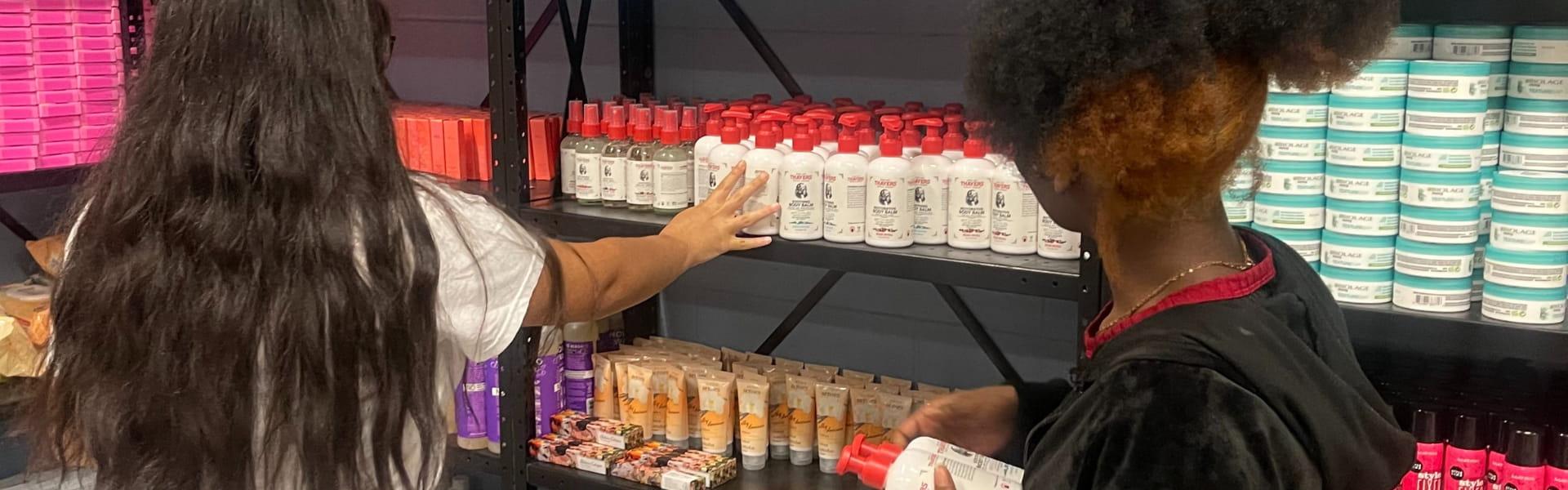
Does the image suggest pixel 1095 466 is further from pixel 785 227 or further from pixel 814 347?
pixel 814 347

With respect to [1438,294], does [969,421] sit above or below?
below

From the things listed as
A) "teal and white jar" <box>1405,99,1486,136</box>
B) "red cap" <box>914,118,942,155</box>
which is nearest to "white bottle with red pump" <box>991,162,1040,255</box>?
"red cap" <box>914,118,942,155</box>

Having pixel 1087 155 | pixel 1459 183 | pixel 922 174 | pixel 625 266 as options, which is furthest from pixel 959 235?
pixel 1087 155

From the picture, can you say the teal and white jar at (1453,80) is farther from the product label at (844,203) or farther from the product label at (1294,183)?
the product label at (844,203)

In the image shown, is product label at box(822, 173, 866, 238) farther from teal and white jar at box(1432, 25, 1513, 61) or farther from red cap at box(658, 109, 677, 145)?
teal and white jar at box(1432, 25, 1513, 61)

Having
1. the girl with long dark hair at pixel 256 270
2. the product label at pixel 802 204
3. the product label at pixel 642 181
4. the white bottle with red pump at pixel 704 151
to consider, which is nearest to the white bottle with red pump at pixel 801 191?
the product label at pixel 802 204

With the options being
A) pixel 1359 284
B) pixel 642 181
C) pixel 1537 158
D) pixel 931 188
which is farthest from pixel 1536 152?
pixel 642 181

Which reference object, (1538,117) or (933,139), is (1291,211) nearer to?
(1538,117)

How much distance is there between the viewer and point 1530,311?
1379mm

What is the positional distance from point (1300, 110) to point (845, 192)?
59 centimetres

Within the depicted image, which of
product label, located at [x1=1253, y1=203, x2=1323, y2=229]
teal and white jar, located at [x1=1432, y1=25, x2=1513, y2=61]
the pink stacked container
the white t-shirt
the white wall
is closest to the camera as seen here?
the white t-shirt

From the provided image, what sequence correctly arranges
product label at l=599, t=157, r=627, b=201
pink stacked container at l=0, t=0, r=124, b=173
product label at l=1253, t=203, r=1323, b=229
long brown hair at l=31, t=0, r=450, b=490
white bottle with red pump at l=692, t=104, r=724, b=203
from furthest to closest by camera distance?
pink stacked container at l=0, t=0, r=124, b=173 → product label at l=599, t=157, r=627, b=201 → white bottle with red pump at l=692, t=104, r=724, b=203 → product label at l=1253, t=203, r=1323, b=229 → long brown hair at l=31, t=0, r=450, b=490

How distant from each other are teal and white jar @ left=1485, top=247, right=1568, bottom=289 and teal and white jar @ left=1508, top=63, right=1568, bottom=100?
0.17 metres

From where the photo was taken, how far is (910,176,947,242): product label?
5.60ft
